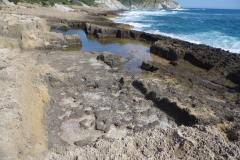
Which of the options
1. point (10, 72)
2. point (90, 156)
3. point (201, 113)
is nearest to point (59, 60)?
point (10, 72)

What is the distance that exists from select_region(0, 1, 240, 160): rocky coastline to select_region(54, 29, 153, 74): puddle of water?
1062mm

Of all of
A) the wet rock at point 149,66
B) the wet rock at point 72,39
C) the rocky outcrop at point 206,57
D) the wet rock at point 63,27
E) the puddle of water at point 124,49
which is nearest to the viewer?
the rocky outcrop at point 206,57

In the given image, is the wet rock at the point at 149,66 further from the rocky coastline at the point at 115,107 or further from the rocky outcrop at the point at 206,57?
the rocky outcrop at the point at 206,57

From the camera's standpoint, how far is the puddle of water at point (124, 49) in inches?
707

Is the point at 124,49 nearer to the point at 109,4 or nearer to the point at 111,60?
the point at 111,60

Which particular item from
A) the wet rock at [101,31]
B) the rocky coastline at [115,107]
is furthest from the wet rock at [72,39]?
the wet rock at [101,31]

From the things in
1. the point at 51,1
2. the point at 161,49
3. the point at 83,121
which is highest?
the point at 51,1

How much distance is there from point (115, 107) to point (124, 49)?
1460 cm

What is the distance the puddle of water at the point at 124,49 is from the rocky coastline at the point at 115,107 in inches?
41.8

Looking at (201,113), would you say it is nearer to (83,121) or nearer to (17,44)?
(83,121)

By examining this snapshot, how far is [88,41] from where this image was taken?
89.7 ft

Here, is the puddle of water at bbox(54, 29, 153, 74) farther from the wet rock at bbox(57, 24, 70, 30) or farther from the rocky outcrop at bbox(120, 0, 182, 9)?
the rocky outcrop at bbox(120, 0, 182, 9)

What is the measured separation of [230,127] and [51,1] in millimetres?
64275

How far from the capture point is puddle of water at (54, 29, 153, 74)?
17969mm
